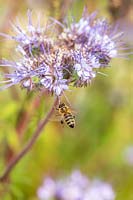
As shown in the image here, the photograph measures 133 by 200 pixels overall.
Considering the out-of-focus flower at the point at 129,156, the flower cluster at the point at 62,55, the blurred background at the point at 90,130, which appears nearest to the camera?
the flower cluster at the point at 62,55

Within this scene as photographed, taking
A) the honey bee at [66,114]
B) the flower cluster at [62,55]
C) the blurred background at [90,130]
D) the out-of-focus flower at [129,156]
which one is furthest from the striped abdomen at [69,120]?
the out-of-focus flower at [129,156]

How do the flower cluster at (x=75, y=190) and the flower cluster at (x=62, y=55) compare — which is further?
the flower cluster at (x=75, y=190)

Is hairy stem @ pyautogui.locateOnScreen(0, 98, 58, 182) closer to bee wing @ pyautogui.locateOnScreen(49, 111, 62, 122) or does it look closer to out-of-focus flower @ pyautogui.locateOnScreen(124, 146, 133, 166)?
bee wing @ pyautogui.locateOnScreen(49, 111, 62, 122)

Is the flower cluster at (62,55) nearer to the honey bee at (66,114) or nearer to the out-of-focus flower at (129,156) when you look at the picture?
the honey bee at (66,114)

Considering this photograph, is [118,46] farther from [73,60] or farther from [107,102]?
[107,102]

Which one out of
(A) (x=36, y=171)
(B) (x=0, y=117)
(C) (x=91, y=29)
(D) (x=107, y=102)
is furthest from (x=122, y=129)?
(C) (x=91, y=29)

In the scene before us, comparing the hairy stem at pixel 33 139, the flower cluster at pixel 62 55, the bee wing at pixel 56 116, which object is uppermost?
the flower cluster at pixel 62 55
